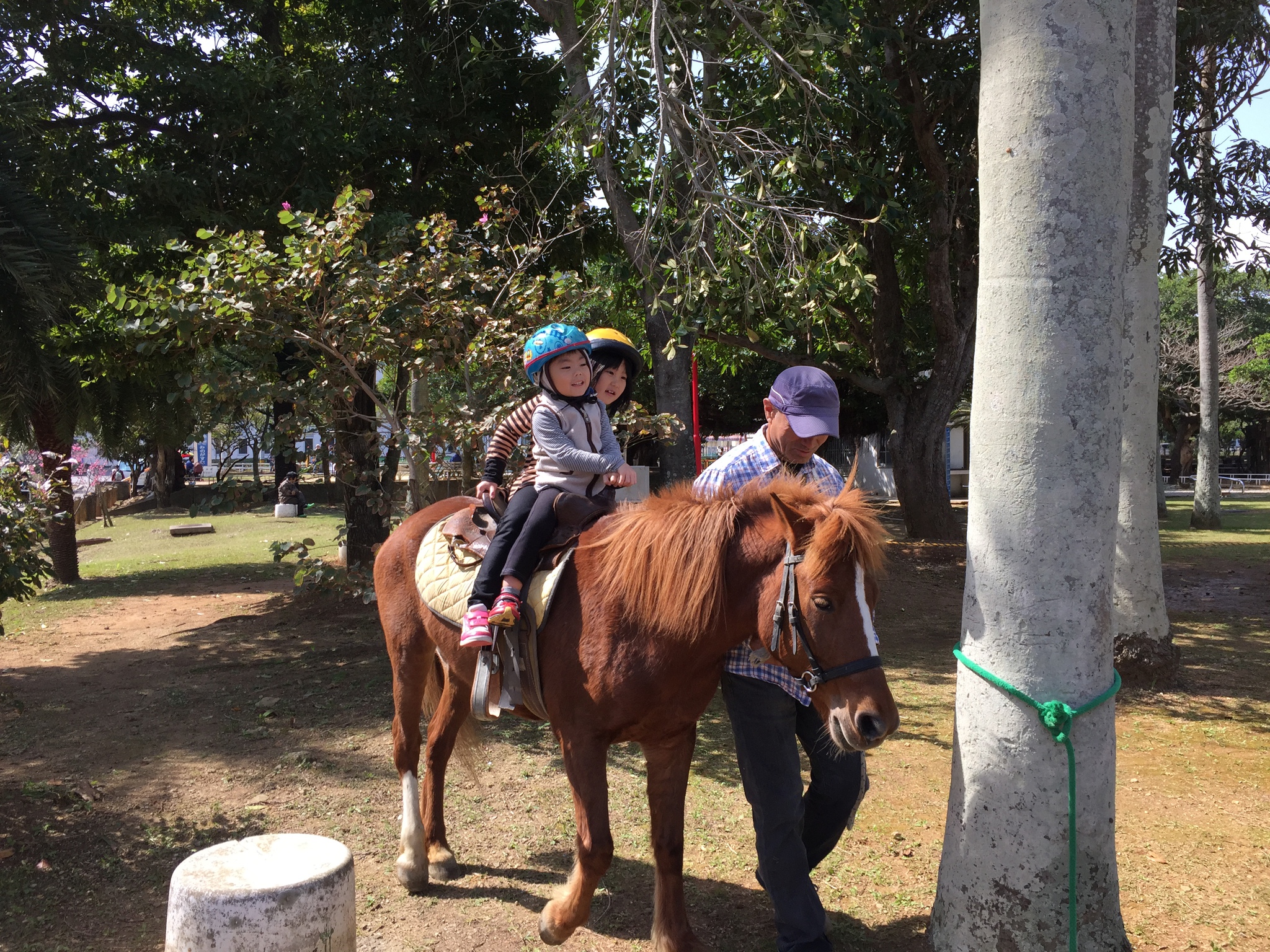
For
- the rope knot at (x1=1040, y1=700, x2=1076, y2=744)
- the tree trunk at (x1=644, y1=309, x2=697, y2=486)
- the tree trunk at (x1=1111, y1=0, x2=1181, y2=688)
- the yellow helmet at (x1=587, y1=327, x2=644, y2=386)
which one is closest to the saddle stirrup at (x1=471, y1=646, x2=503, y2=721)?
the yellow helmet at (x1=587, y1=327, x2=644, y2=386)

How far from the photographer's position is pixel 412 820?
4.16 m

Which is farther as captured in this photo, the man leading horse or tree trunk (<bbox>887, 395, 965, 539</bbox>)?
tree trunk (<bbox>887, 395, 965, 539</bbox>)

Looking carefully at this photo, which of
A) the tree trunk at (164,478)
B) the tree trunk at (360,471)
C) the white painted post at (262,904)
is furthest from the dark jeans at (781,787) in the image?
the tree trunk at (164,478)

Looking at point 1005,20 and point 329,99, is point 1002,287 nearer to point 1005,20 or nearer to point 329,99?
point 1005,20

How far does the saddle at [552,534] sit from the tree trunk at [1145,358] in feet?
15.2

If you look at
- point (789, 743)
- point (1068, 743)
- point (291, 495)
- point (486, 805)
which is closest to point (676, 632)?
point (789, 743)

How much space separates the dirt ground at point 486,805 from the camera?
12.3 feet

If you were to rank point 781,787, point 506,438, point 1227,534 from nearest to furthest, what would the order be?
point 781,787 < point 506,438 < point 1227,534

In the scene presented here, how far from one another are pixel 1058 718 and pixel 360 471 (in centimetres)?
648

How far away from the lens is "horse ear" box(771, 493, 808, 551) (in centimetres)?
288

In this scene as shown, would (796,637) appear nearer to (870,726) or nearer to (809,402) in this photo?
(870,726)

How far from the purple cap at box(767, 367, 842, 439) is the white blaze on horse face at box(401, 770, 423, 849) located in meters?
2.56

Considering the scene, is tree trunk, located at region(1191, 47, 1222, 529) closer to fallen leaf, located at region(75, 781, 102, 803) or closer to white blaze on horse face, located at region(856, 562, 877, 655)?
white blaze on horse face, located at region(856, 562, 877, 655)

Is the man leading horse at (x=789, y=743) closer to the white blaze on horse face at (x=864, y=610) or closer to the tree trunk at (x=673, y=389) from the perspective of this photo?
the white blaze on horse face at (x=864, y=610)
